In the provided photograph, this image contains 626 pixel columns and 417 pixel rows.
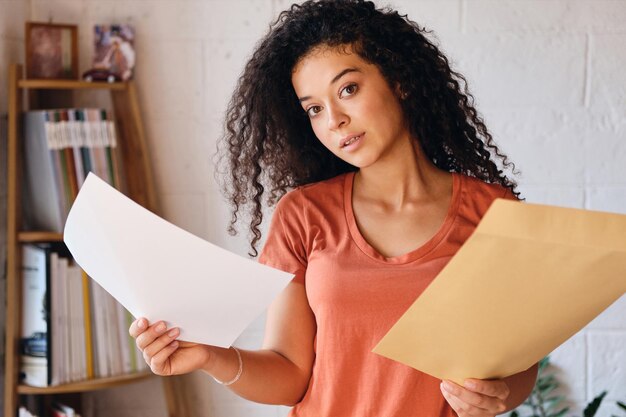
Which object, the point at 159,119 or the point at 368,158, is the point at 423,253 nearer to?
the point at 368,158

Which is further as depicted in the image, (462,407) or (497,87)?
(497,87)

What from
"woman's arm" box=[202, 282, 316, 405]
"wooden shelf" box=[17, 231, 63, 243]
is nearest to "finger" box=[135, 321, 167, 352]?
"woman's arm" box=[202, 282, 316, 405]

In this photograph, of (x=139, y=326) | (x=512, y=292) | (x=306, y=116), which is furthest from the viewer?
(x=306, y=116)

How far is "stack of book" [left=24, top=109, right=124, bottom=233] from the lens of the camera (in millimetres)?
2094

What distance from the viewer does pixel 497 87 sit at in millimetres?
2154

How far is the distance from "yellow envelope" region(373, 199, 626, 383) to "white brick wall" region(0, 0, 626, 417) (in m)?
→ 1.15

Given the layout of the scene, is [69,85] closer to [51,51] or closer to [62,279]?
[51,51]

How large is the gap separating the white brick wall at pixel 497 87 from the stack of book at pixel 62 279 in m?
0.19

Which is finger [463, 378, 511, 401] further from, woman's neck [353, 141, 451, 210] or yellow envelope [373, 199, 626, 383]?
woman's neck [353, 141, 451, 210]

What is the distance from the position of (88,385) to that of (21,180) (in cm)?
57

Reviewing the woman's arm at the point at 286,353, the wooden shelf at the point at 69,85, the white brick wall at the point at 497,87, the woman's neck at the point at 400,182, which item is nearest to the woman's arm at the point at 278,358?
the woman's arm at the point at 286,353

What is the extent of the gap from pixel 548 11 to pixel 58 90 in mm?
1365

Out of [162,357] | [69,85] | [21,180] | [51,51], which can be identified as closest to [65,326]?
[21,180]

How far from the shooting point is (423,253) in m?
1.28
